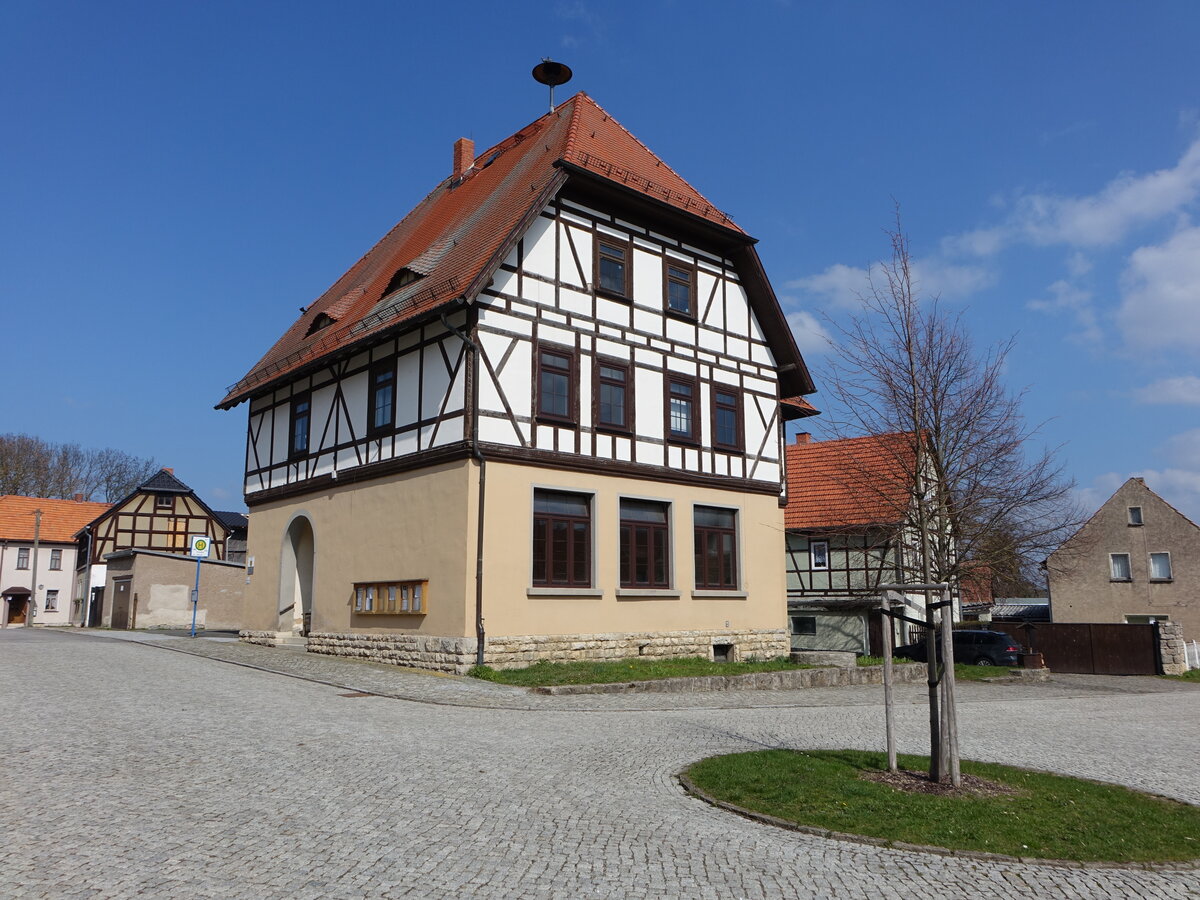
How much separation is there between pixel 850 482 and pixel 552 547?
1087cm

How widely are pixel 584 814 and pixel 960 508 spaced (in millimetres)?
18788

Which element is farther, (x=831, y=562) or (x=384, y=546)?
(x=831, y=562)

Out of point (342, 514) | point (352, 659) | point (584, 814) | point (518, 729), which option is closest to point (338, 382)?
point (342, 514)

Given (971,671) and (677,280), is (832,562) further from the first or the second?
(677,280)

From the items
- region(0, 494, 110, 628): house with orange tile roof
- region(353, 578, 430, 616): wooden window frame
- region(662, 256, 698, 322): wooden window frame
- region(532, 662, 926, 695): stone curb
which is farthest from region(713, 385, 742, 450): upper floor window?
region(0, 494, 110, 628): house with orange tile roof

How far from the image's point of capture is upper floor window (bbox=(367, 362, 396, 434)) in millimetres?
21516

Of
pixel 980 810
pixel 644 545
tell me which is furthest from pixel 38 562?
pixel 980 810

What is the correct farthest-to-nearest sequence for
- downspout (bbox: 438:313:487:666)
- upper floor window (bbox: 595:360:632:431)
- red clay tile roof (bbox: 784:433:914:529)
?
red clay tile roof (bbox: 784:433:914:529), upper floor window (bbox: 595:360:632:431), downspout (bbox: 438:313:487:666)

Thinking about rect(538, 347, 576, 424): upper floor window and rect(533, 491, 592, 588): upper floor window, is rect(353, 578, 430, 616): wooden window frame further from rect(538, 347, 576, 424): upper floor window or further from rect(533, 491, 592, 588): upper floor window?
rect(538, 347, 576, 424): upper floor window

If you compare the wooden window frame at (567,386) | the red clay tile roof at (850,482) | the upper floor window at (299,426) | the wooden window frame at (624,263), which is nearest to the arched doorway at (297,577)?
the upper floor window at (299,426)

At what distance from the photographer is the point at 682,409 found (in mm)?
23422

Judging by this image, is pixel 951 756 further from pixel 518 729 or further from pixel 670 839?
pixel 518 729

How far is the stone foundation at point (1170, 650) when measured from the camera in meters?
30.0

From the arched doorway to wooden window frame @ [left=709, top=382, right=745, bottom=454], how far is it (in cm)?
1043
